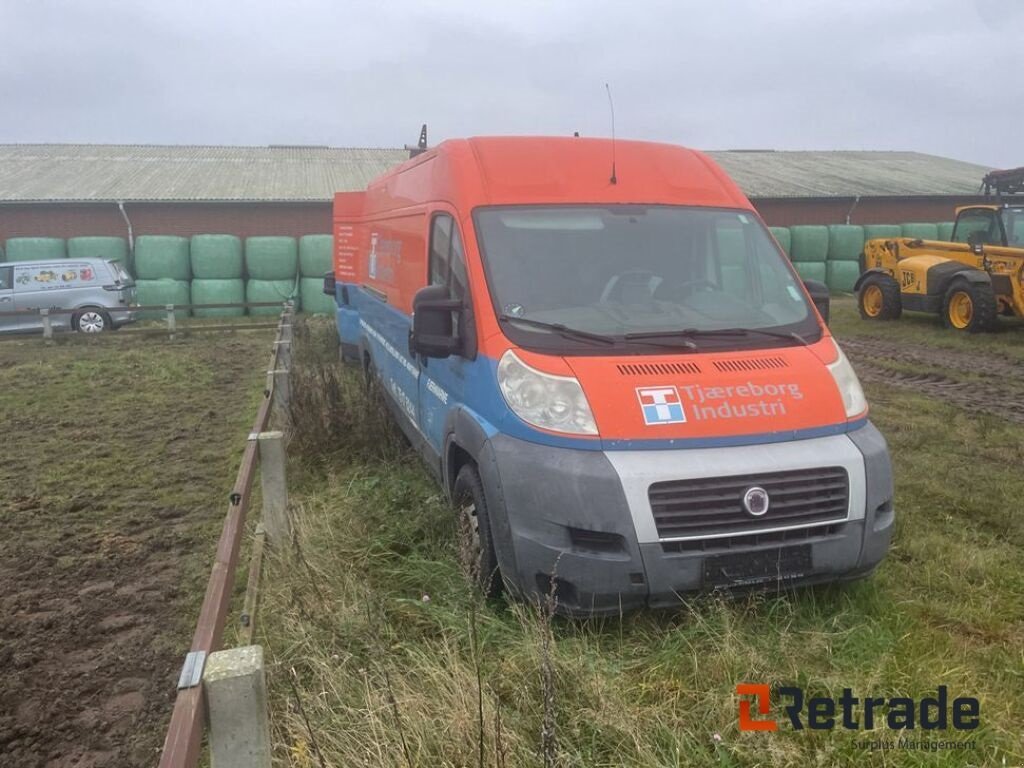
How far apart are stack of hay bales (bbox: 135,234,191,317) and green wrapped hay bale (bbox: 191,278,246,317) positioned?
0.36m

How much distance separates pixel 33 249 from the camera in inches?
794

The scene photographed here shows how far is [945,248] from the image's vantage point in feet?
50.4

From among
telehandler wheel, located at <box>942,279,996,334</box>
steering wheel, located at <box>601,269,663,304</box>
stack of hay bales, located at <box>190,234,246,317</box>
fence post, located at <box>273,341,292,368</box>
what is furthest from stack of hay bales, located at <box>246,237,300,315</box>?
steering wheel, located at <box>601,269,663,304</box>

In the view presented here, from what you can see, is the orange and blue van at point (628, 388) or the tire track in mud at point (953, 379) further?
the tire track in mud at point (953, 379)

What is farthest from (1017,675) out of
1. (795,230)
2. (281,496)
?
(795,230)

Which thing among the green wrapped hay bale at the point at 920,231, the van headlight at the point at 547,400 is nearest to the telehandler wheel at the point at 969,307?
the green wrapped hay bale at the point at 920,231

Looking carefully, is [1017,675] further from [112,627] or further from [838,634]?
[112,627]

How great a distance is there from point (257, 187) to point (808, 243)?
59.7ft

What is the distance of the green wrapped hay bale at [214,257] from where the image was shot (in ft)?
66.2

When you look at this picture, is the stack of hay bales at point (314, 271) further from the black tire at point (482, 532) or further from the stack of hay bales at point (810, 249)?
the black tire at point (482, 532)

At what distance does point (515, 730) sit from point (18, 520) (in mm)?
4484

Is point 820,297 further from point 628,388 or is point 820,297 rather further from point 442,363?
point 442,363

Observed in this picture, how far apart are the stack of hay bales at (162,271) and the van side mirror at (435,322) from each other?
58.7 feet

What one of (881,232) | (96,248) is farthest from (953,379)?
(96,248)
